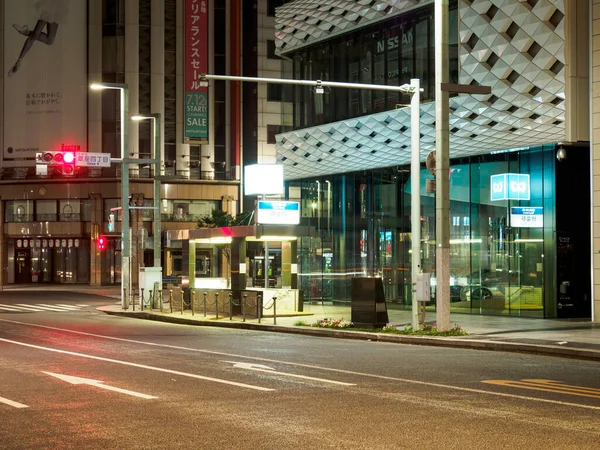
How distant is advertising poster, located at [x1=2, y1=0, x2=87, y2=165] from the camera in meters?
75.2

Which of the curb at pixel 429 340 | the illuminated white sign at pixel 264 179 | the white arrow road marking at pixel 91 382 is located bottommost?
the curb at pixel 429 340

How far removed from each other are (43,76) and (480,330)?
58460 millimetres

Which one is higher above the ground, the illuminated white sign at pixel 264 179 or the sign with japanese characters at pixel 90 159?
the sign with japanese characters at pixel 90 159

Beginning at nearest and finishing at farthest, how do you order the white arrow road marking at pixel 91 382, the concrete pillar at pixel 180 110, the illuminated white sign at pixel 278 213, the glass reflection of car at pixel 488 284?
the white arrow road marking at pixel 91 382 < the glass reflection of car at pixel 488 284 < the illuminated white sign at pixel 278 213 < the concrete pillar at pixel 180 110

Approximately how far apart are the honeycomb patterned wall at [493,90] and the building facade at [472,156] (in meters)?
0.04

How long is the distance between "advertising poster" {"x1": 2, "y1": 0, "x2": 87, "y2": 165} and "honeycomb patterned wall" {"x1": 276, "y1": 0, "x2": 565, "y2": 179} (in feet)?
134

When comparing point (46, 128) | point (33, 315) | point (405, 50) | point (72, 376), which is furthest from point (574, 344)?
point (46, 128)

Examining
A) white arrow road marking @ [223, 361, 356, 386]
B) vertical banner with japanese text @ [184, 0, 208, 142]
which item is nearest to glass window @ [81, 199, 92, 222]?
vertical banner with japanese text @ [184, 0, 208, 142]

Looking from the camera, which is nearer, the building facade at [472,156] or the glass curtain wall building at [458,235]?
the building facade at [472,156]

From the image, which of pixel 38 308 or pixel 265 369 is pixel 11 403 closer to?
pixel 265 369

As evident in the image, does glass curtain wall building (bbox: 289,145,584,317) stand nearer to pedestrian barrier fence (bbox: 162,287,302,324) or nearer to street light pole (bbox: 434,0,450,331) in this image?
pedestrian barrier fence (bbox: 162,287,302,324)

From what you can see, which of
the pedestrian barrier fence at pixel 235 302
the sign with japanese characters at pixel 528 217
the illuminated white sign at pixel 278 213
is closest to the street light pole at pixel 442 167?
the sign with japanese characters at pixel 528 217

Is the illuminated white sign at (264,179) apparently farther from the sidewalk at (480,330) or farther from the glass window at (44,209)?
the glass window at (44,209)

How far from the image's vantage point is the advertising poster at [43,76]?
75250 mm
